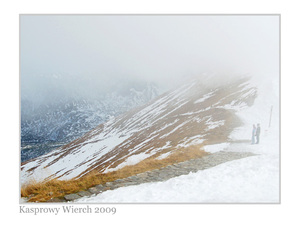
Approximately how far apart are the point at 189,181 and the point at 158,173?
2.08 m

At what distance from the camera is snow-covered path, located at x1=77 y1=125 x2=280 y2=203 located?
1082 cm

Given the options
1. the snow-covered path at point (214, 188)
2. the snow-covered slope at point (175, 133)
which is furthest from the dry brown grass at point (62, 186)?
the snow-covered slope at point (175, 133)

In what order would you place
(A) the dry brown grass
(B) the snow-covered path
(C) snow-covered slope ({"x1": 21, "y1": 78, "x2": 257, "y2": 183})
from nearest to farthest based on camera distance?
(B) the snow-covered path, (A) the dry brown grass, (C) snow-covered slope ({"x1": 21, "y1": 78, "x2": 257, "y2": 183})

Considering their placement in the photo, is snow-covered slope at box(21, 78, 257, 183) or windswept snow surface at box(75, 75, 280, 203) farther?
snow-covered slope at box(21, 78, 257, 183)

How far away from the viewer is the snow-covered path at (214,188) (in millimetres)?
10820

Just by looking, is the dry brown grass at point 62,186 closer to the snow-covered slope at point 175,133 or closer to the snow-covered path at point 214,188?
the snow-covered path at point 214,188

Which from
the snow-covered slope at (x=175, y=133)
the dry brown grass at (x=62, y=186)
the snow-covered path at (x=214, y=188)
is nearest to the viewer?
the snow-covered path at (x=214, y=188)

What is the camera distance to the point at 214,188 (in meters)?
11.2

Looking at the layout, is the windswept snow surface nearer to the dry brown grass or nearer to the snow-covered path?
the snow-covered path

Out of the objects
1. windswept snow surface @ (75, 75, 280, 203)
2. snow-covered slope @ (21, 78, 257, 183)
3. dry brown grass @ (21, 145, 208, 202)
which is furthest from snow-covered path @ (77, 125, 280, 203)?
snow-covered slope @ (21, 78, 257, 183)

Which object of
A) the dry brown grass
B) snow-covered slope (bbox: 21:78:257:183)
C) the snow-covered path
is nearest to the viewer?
the snow-covered path
